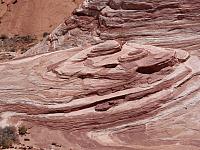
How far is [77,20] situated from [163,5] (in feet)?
15.1

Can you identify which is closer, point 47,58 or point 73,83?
point 73,83

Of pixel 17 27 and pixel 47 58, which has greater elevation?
pixel 47 58


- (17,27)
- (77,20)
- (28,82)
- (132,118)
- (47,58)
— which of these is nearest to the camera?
(132,118)

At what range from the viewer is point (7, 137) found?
18.7 meters

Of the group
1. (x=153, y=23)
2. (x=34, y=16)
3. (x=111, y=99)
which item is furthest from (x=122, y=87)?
(x=34, y=16)

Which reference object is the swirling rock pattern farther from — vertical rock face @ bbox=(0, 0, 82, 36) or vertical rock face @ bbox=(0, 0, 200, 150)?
vertical rock face @ bbox=(0, 0, 82, 36)

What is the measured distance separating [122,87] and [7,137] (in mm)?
4425

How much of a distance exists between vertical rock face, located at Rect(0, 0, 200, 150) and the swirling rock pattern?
3 cm

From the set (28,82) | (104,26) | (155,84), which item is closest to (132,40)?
(104,26)

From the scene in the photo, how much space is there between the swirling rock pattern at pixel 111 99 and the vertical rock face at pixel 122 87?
0.03 metres

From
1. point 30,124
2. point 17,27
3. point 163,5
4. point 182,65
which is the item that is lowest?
point 17,27

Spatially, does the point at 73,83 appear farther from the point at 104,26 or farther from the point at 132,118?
the point at 104,26

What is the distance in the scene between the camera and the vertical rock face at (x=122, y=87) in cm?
1930

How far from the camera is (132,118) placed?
1983 cm
